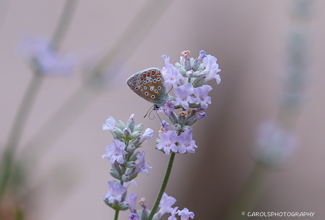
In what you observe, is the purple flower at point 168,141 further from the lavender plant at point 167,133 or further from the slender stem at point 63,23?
the slender stem at point 63,23

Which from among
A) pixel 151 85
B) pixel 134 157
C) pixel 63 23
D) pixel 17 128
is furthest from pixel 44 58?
pixel 134 157

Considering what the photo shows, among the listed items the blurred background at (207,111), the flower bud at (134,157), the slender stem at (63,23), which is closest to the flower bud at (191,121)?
the flower bud at (134,157)

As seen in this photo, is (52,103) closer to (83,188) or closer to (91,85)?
(83,188)

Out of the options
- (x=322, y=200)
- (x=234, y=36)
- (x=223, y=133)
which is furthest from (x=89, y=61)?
(x=322, y=200)

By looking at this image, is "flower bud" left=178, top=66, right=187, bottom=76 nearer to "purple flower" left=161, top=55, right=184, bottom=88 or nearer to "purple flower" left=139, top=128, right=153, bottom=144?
"purple flower" left=161, top=55, right=184, bottom=88

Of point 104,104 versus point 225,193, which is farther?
point 104,104

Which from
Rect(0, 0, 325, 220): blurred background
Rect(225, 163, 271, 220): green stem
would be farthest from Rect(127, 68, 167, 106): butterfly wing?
Rect(0, 0, 325, 220): blurred background
